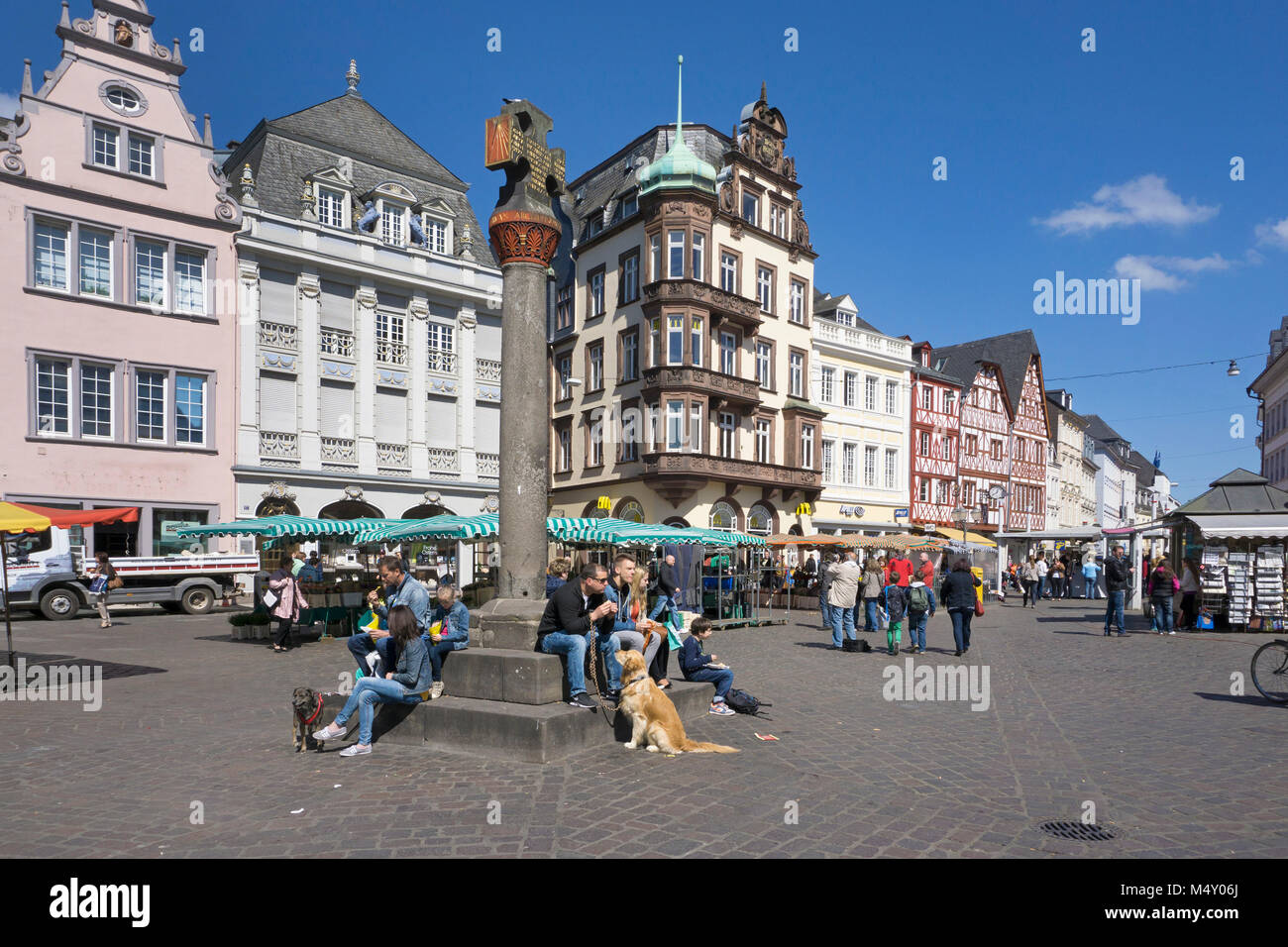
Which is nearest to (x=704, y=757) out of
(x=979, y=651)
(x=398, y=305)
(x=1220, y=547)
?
(x=979, y=651)

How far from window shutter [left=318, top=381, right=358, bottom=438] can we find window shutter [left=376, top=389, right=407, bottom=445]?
1.06m

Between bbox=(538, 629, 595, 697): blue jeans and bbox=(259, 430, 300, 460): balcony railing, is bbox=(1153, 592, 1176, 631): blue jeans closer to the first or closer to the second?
bbox=(538, 629, 595, 697): blue jeans

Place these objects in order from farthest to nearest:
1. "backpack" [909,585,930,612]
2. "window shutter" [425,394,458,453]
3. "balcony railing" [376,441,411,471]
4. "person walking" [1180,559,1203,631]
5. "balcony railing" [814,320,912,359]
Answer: "balcony railing" [814,320,912,359] < "window shutter" [425,394,458,453] < "balcony railing" [376,441,411,471] < "person walking" [1180,559,1203,631] < "backpack" [909,585,930,612]

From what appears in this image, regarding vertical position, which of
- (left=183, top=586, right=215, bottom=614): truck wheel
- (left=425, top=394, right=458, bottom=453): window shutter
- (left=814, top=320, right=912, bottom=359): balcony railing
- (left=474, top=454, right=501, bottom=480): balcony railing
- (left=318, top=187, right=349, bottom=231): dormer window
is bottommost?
(left=183, top=586, right=215, bottom=614): truck wheel

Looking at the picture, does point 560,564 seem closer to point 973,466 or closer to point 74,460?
point 74,460

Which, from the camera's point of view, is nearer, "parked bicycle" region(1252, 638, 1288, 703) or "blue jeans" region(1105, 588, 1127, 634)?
"parked bicycle" region(1252, 638, 1288, 703)

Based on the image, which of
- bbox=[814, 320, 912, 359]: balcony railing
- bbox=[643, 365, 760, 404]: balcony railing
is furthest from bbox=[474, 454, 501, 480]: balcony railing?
bbox=[814, 320, 912, 359]: balcony railing

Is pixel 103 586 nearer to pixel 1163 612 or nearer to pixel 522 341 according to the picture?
pixel 522 341

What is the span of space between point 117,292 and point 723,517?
2250cm

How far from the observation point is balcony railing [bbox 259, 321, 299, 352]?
30.4 meters

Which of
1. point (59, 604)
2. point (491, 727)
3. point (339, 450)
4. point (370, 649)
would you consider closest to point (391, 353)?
point (339, 450)

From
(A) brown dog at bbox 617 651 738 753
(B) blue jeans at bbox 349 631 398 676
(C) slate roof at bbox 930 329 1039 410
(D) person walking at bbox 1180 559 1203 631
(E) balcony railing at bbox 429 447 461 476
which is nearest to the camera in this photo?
(A) brown dog at bbox 617 651 738 753

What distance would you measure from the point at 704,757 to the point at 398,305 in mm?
29384

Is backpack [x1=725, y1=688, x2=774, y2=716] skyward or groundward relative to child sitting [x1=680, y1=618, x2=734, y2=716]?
groundward
